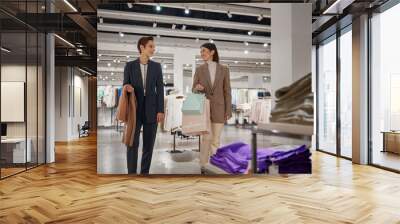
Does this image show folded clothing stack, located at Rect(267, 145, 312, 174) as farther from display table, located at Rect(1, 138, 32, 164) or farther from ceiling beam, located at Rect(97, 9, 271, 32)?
display table, located at Rect(1, 138, 32, 164)

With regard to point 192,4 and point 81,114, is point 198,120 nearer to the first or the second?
point 192,4

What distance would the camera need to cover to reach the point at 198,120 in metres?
5.12

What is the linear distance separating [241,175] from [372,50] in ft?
11.7

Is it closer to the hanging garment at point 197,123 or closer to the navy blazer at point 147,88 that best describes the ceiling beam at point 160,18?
the navy blazer at point 147,88

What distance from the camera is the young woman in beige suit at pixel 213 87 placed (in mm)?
5172

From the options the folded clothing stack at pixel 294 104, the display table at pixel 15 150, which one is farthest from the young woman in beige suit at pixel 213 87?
the display table at pixel 15 150

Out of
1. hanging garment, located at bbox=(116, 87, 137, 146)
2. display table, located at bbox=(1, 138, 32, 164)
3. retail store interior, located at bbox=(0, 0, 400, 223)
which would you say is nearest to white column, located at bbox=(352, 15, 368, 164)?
retail store interior, located at bbox=(0, 0, 400, 223)

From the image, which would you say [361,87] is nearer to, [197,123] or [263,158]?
[263,158]

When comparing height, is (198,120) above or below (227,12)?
below

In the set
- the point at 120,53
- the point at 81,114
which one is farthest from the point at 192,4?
the point at 81,114

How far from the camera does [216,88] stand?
5.18m

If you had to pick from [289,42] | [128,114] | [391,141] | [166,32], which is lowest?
[391,141]

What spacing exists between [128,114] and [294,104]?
2.34 m

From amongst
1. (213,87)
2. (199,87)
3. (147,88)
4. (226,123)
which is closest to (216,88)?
(213,87)
